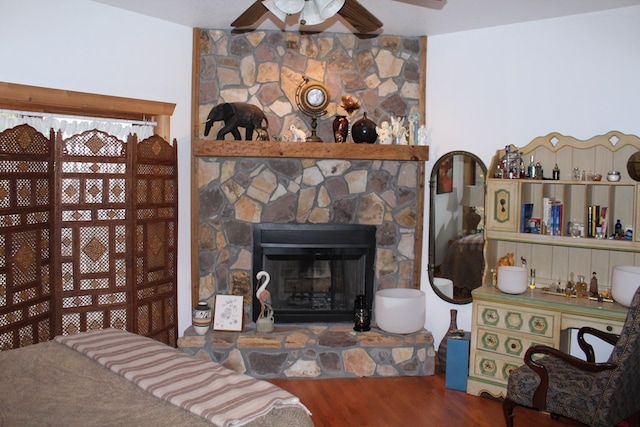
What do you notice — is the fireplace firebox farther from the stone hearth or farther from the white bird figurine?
the stone hearth

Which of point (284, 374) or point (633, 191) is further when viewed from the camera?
point (284, 374)

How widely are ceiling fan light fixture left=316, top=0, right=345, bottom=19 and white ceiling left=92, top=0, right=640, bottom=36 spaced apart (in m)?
1.37

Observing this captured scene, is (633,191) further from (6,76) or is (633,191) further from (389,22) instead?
(6,76)

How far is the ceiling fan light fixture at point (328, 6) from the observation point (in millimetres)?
2154

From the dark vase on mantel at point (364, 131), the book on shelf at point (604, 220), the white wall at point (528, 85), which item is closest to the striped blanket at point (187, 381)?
the dark vase on mantel at point (364, 131)

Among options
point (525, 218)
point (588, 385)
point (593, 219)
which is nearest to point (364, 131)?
point (525, 218)

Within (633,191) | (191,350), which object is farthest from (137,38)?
(633,191)

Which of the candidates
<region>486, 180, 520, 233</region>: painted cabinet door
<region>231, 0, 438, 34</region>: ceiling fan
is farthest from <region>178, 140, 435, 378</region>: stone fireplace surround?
<region>231, 0, 438, 34</region>: ceiling fan

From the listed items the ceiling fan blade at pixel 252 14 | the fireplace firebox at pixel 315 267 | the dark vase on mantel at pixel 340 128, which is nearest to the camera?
the ceiling fan blade at pixel 252 14

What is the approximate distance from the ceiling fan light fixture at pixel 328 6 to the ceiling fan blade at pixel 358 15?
0.24m

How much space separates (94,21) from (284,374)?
2.95 metres

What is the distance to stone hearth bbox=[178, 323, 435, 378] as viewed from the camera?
13.3 feet

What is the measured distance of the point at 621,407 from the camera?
2.71 meters

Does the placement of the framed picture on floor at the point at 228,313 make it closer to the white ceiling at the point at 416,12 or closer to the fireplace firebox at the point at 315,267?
the fireplace firebox at the point at 315,267
